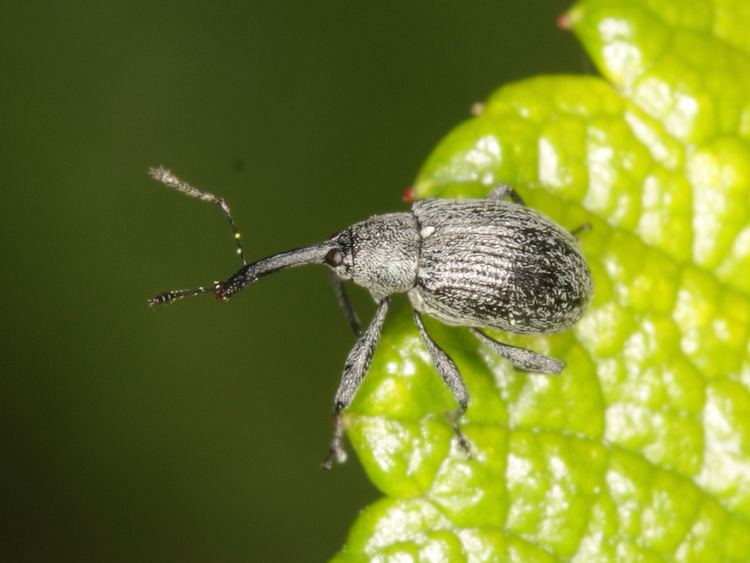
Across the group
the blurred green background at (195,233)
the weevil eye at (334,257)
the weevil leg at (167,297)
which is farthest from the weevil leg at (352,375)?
the blurred green background at (195,233)

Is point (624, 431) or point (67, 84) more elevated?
point (67, 84)

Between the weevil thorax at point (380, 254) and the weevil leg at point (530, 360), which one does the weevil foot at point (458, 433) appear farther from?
the weevil thorax at point (380, 254)

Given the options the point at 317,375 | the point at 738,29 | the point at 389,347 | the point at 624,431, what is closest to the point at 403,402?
the point at 389,347

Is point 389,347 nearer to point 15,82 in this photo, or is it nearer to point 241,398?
point 241,398

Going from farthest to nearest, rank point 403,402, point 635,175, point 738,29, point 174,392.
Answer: point 174,392 → point 738,29 → point 635,175 → point 403,402

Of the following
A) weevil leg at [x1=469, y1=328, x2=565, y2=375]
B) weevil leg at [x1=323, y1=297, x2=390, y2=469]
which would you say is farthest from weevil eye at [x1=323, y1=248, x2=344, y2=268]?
weevil leg at [x1=469, y1=328, x2=565, y2=375]

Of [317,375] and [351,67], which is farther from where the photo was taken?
[351,67]

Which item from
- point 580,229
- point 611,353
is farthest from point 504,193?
point 611,353
